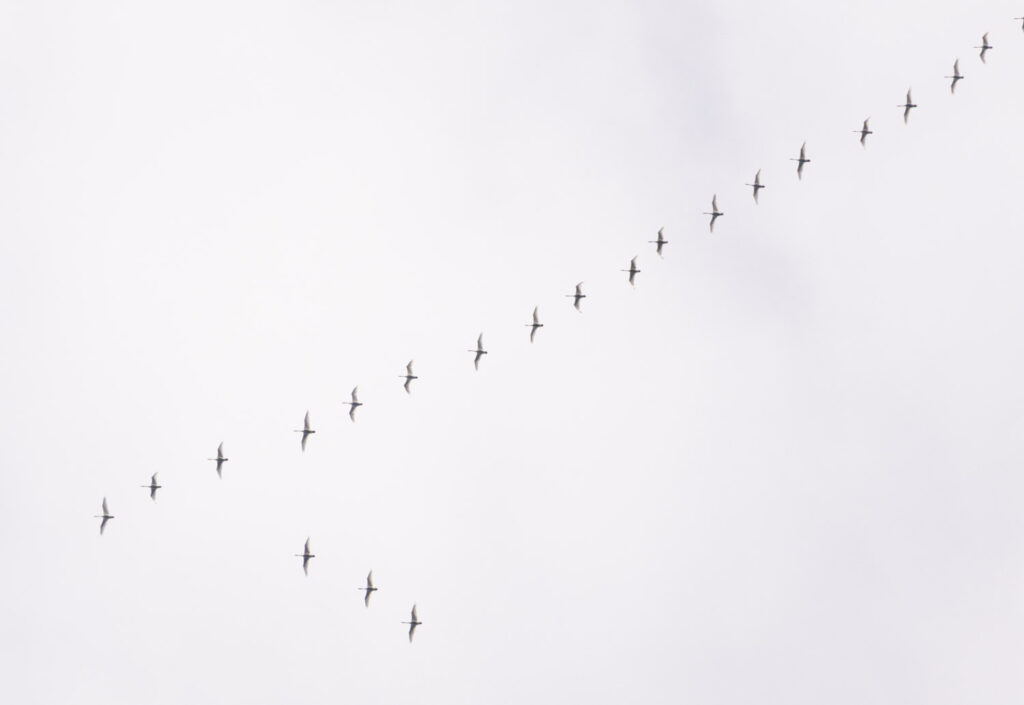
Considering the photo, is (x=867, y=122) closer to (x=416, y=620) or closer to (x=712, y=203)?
(x=712, y=203)

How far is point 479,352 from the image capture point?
162250 mm

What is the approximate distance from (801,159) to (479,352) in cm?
4761

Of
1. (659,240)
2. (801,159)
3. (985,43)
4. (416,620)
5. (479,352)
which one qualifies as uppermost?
(985,43)

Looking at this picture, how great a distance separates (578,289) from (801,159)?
33588 millimetres

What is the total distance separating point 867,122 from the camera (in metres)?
173

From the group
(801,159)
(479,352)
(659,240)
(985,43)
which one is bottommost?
(479,352)

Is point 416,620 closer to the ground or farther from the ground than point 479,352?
closer to the ground

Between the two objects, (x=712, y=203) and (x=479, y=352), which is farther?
(x=712, y=203)

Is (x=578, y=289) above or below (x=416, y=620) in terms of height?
above

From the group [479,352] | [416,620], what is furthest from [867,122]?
[416,620]

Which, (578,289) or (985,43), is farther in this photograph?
(985,43)

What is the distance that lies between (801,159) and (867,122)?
11.7 metres

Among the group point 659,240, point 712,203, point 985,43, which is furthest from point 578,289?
point 985,43

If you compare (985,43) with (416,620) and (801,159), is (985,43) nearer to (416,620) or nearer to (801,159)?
(801,159)
